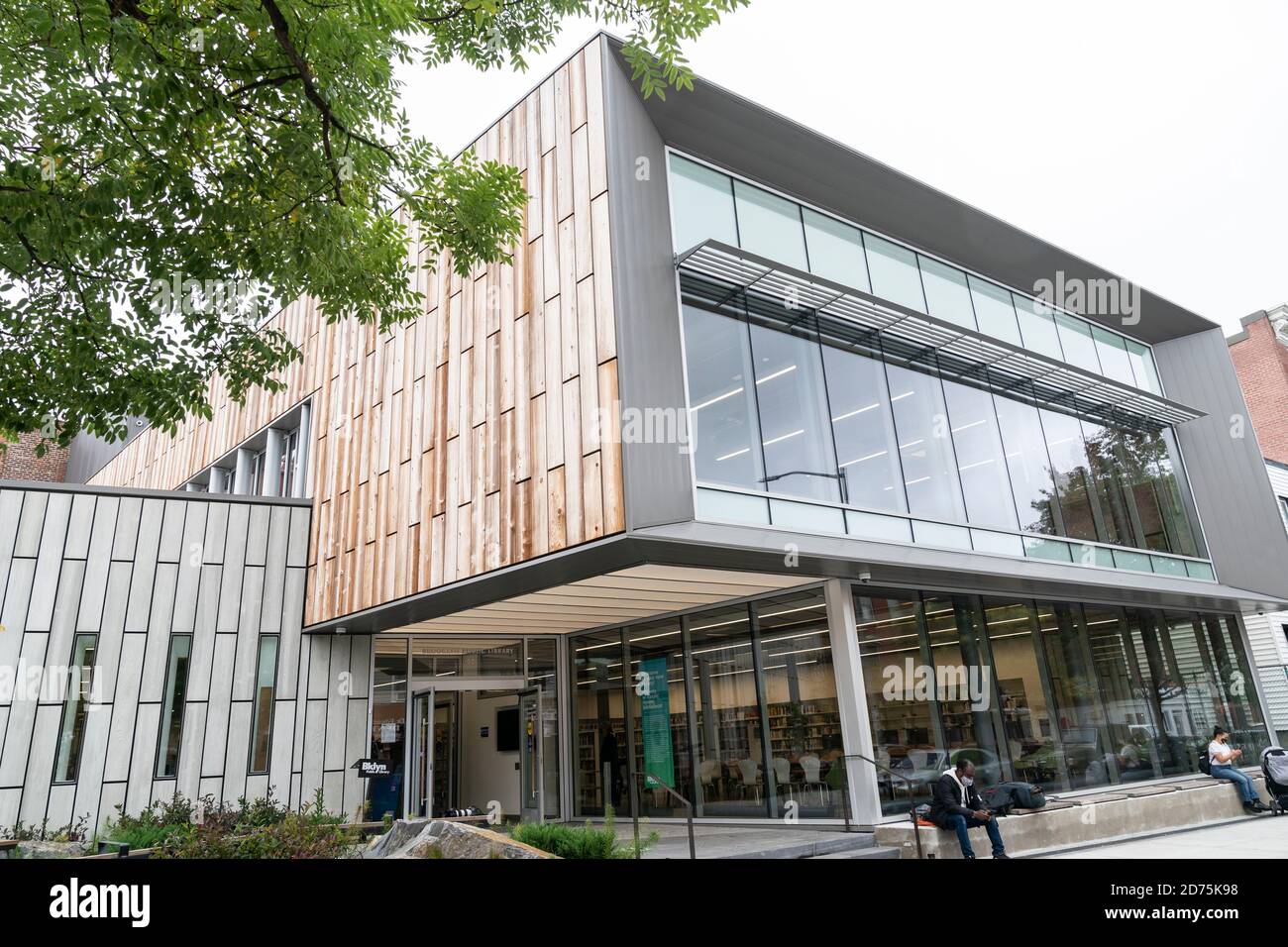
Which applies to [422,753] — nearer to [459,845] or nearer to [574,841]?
[574,841]

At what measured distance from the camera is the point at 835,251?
41.0ft

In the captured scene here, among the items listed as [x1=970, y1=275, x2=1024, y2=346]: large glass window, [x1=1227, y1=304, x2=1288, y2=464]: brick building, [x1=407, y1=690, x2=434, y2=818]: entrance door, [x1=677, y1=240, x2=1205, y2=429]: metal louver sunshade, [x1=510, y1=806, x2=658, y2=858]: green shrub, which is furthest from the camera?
[x1=1227, y1=304, x2=1288, y2=464]: brick building

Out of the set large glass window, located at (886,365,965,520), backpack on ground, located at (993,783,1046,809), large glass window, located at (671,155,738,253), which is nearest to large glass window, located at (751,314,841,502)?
large glass window, located at (671,155,738,253)

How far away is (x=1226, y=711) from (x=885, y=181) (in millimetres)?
13361

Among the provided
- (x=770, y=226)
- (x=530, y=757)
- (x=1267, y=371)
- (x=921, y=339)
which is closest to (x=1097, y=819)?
(x=921, y=339)

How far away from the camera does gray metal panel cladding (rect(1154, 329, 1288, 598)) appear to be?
17094 mm

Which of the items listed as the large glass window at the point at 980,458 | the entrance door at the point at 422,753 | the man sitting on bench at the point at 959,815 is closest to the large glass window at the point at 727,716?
the man sitting on bench at the point at 959,815

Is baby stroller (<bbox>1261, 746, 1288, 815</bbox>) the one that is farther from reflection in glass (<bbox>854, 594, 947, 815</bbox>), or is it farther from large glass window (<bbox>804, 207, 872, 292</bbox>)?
large glass window (<bbox>804, 207, 872, 292</bbox>)

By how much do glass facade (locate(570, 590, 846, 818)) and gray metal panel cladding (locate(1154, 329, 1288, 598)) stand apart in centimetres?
1150

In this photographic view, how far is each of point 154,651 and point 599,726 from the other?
23.0 ft

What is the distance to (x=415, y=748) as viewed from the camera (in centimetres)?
1389

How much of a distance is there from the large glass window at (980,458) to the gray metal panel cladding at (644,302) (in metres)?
6.12

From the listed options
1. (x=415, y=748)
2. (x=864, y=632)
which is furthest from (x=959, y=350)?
(x=415, y=748)
